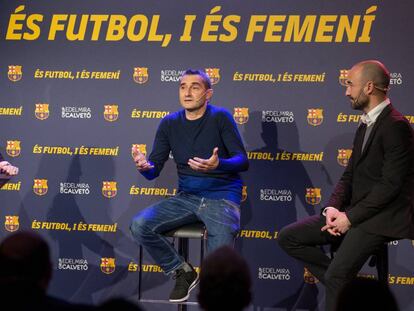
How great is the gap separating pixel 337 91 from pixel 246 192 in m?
1.18

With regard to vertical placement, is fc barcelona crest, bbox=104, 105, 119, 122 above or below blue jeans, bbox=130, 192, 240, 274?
above

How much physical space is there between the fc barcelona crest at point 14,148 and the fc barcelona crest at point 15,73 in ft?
1.95

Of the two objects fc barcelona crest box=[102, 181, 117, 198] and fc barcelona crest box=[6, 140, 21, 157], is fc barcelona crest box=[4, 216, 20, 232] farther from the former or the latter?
fc barcelona crest box=[102, 181, 117, 198]

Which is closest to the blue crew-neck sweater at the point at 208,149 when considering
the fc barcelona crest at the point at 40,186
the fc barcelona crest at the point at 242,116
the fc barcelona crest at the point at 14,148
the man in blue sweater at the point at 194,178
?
the man in blue sweater at the point at 194,178

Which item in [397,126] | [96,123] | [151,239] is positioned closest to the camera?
[397,126]

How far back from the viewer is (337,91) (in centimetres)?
607

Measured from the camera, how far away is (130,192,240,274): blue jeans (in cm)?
495

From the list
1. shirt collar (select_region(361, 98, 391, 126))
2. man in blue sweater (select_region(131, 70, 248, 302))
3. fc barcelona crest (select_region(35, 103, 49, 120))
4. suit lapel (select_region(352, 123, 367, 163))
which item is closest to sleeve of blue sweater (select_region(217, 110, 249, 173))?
man in blue sweater (select_region(131, 70, 248, 302))

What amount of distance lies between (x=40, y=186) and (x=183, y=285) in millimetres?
2136

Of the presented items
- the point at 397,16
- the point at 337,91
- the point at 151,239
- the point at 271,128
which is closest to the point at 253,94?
the point at 271,128

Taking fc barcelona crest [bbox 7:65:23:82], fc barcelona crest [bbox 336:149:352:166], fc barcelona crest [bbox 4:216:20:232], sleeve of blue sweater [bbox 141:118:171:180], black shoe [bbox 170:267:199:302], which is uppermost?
fc barcelona crest [bbox 7:65:23:82]

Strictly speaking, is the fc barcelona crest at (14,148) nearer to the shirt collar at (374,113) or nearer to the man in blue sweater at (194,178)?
the man in blue sweater at (194,178)

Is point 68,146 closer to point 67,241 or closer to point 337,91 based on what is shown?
point 67,241

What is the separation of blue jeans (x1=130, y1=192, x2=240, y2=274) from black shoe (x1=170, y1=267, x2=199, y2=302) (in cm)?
7
